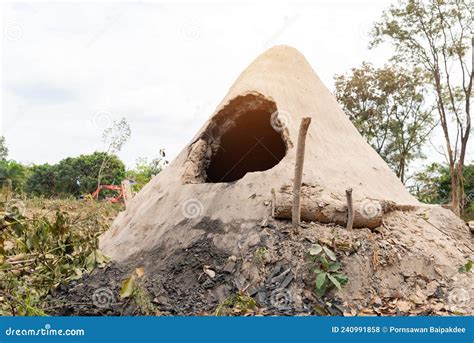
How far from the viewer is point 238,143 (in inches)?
393

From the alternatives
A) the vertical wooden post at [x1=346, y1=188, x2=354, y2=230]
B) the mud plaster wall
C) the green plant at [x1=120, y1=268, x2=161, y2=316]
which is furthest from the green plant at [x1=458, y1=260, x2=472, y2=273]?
the green plant at [x1=120, y1=268, x2=161, y2=316]

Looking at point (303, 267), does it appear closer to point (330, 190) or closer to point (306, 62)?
point (330, 190)

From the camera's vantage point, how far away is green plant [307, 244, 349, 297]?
5.60 metres

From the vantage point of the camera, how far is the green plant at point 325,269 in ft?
18.4

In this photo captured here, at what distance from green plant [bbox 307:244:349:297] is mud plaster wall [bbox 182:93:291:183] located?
1.87 metres

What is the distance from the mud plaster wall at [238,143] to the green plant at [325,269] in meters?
1.87

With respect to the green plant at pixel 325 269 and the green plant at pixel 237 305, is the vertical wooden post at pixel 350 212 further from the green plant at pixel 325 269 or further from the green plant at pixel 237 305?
the green plant at pixel 237 305

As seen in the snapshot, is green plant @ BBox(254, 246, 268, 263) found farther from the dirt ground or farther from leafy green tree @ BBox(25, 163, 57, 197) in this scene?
leafy green tree @ BBox(25, 163, 57, 197)

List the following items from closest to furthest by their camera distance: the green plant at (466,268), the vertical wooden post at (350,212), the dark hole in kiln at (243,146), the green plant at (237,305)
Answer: the green plant at (237,305) < the vertical wooden post at (350,212) < the green plant at (466,268) < the dark hole in kiln at (243,146)

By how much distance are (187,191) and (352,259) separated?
245cm

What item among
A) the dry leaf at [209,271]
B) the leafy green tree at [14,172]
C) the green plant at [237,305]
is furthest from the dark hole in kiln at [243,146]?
the leafy green tree at [14,172]

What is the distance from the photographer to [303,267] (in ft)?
19.1

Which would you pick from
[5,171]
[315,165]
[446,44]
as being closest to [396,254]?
[315,165]

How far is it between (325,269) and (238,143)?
4.57 meters
